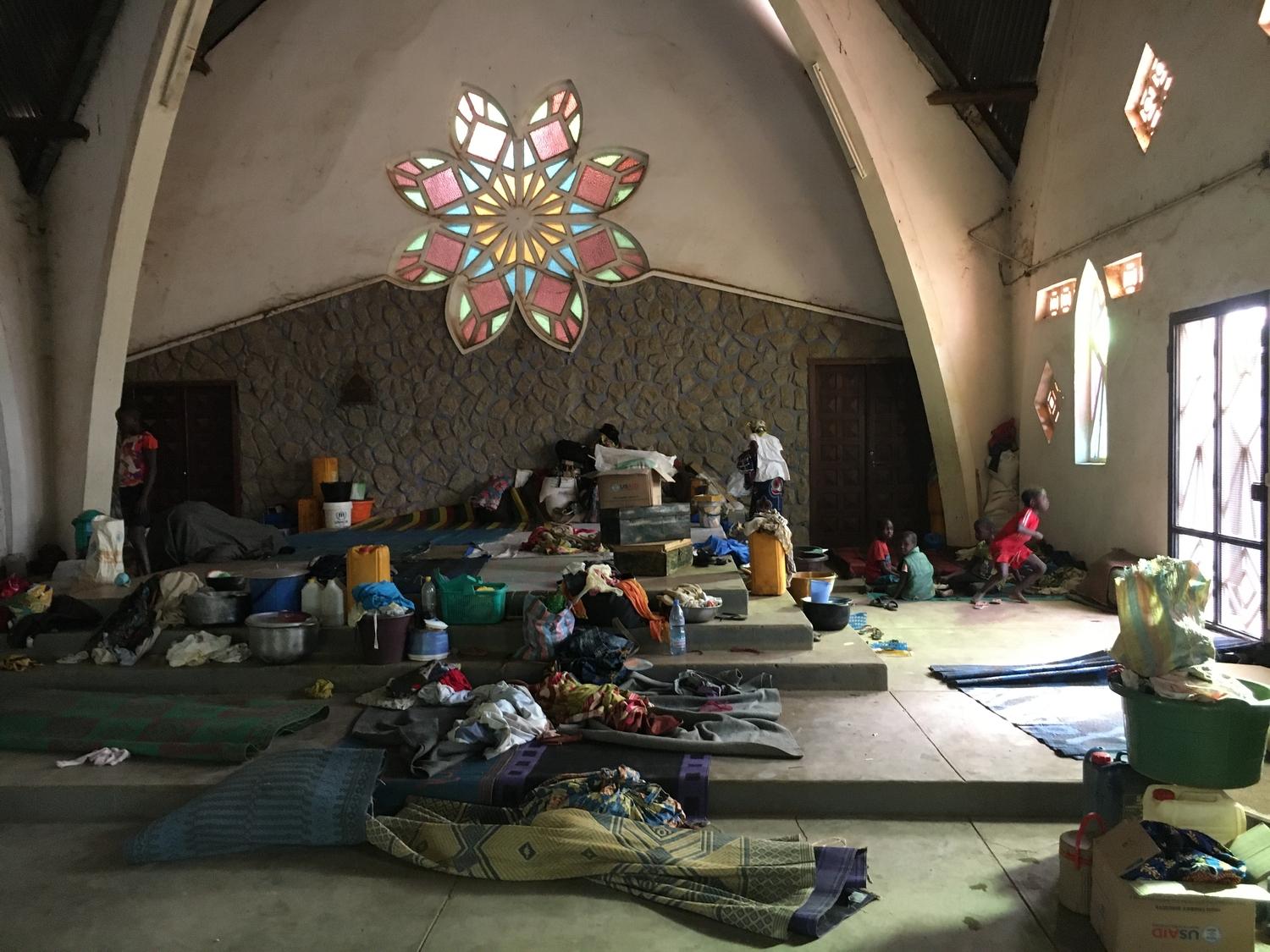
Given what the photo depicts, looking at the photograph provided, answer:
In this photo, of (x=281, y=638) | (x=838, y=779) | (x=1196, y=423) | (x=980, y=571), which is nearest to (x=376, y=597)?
(x=281, y=638)

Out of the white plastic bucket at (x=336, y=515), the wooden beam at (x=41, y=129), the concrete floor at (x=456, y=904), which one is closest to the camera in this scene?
the concrete floor at (x=456, y=904)

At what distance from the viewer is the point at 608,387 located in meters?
10.5

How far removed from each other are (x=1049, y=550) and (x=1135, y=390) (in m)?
1.93

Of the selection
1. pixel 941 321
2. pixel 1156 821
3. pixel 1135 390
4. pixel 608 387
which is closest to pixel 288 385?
pixel 608 387

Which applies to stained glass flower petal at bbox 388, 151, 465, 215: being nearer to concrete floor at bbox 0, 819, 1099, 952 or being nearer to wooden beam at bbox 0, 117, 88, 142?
wooden beam at bbox 0, 117, 88, 142

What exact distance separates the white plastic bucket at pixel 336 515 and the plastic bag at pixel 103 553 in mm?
2875

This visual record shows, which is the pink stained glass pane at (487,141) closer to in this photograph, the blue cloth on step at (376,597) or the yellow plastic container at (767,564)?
the yellow plastic container at (767,564)

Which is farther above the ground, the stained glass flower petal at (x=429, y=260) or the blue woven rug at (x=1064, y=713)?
the stained glass flower petal at (x=429, y=260)

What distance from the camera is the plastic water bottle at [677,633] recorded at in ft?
17.5

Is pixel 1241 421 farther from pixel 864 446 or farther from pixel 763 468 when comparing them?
pixel 864 446

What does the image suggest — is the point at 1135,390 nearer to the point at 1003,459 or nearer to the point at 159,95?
the point at 1003,459

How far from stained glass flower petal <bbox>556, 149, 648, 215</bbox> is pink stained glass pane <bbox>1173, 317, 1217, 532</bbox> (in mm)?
5931

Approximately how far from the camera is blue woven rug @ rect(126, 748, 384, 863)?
3541 mm

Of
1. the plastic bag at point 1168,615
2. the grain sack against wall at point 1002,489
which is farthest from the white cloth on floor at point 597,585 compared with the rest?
the grain sack against wall at point 1002,489
